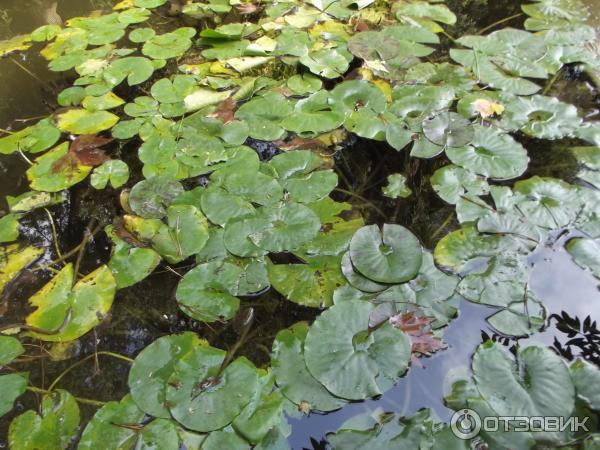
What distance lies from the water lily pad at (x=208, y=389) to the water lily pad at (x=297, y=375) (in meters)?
0.10

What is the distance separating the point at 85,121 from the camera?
250 cm

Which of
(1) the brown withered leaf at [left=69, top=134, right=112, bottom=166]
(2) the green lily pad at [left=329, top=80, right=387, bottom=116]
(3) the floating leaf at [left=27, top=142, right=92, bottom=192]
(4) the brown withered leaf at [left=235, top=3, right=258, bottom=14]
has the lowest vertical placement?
(3) the floating leaf at [left=27, top=142, right=92, bottom=192]

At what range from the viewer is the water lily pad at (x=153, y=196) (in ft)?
6.63

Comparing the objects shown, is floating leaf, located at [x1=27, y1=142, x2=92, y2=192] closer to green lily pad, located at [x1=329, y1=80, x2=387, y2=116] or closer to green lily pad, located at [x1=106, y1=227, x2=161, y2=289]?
green lily pad, located at [x1=106, y1=227, x2=161, y2=289]

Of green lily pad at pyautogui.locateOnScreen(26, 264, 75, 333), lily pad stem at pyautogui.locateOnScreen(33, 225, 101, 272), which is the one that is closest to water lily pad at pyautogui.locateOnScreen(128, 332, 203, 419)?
green lily pad at pyautogui.locateOnScreen(26, 264, 75, 333)

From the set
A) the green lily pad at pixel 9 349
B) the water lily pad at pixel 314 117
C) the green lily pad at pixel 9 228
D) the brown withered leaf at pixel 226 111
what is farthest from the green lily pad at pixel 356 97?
the green lily pad at pixel 9 349

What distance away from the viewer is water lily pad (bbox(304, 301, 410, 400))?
1.42 meters

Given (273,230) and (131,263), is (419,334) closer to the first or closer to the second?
(273,230)

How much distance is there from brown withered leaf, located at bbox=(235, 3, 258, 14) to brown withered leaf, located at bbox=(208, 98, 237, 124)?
111cm

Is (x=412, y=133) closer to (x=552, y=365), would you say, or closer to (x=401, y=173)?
(x=401, y=173)

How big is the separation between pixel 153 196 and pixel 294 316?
0.94 meters

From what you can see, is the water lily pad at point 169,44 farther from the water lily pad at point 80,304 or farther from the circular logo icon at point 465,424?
the circular logo icon at point 465,424

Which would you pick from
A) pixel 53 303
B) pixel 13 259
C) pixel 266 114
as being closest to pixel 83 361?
pixel 53 303

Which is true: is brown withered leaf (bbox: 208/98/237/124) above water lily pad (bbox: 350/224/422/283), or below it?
above
